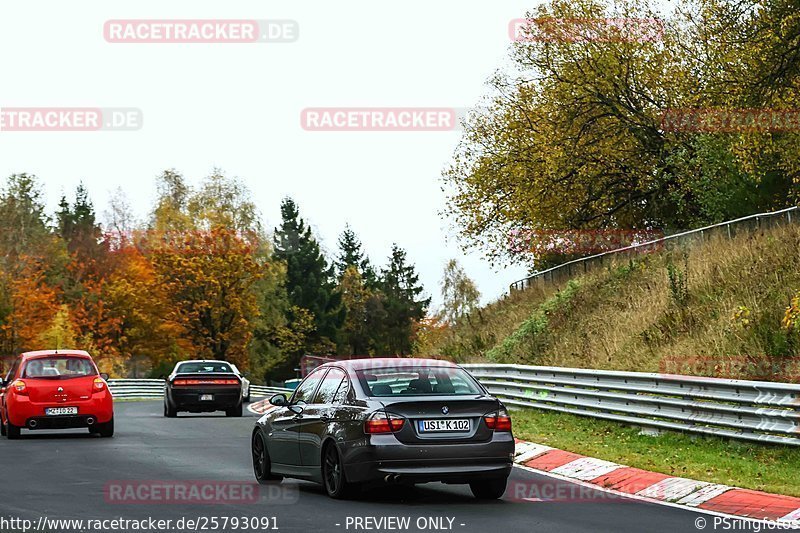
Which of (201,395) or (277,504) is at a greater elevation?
(201,395)

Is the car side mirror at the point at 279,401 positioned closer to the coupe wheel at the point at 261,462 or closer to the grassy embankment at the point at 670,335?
the coupe wheel at the point at 261,462

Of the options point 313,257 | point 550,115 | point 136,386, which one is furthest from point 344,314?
point 550,115

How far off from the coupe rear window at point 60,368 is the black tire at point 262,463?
29.2ft

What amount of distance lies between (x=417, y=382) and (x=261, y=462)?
2.74 m

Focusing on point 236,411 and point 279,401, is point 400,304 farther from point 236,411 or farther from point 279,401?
point 279,401

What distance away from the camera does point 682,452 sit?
54.0 ft

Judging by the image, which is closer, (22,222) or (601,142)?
(601,142)

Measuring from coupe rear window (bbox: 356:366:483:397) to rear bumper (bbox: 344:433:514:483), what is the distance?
0.61m

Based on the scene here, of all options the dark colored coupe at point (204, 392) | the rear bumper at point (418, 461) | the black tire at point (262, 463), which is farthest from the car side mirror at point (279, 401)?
the dark colored coupe at point (204, 392)

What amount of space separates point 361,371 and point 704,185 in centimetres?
2735

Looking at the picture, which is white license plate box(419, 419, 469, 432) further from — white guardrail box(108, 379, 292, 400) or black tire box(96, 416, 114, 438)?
white guardrail box(108, 379, 292, 400)

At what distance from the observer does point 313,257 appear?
345ft

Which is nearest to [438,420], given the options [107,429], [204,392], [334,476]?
[334,476]

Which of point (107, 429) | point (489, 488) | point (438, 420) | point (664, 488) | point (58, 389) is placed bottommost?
point (664, 488)
